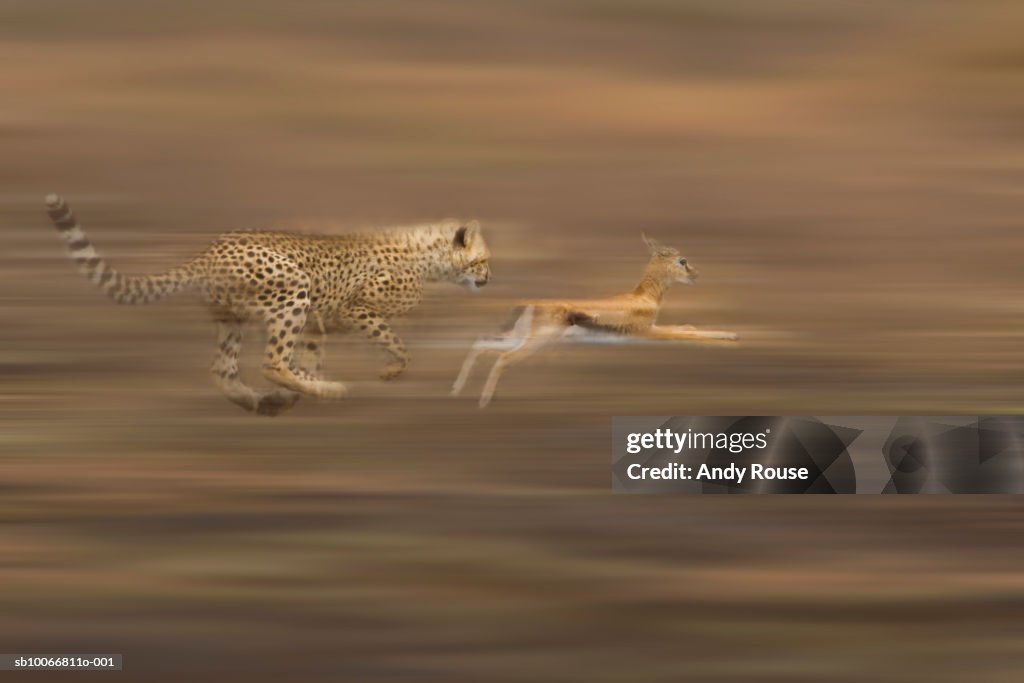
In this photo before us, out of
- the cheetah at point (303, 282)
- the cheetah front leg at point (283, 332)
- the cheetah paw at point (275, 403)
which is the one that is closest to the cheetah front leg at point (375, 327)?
the cheetah at point (303, 282)

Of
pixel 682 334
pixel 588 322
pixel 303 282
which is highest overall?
pixel 682 334

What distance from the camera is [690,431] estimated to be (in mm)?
5539

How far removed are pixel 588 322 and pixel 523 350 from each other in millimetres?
312

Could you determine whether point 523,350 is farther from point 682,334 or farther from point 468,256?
point 682,334

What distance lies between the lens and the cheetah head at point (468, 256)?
214 inches

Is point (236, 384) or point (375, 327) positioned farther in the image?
point (236, 384)

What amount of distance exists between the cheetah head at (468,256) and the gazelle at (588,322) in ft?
1.36

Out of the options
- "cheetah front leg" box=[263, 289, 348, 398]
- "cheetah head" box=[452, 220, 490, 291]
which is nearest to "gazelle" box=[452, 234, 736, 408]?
"cheetah head" box=[452, 220, 490, 291]

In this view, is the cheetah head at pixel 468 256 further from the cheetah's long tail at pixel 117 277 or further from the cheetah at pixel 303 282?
the cheetah's long tail at pixel 117 277

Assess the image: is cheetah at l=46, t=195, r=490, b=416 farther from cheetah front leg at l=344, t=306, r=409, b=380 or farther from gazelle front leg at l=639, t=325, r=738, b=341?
gazelle front leg at l=639, t=325, r=738, b=341

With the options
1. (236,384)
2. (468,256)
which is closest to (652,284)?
(468,256)

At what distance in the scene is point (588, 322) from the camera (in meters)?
6.14

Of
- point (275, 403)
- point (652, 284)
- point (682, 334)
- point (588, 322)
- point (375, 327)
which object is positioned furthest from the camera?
point (682, 334)

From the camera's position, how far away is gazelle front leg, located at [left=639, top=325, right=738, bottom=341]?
20.9 feet
